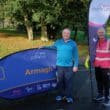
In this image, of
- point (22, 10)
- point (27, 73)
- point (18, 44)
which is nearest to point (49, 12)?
point (22, 10)

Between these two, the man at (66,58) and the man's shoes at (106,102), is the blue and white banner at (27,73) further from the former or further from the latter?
the man's shoes at (106,102)

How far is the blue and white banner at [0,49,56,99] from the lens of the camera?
32.4 ft

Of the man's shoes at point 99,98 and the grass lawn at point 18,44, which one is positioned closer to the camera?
the man's shoes at point 99,98

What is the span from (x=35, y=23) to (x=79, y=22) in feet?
9.85

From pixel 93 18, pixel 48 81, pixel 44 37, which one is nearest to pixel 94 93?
pixel 48 81

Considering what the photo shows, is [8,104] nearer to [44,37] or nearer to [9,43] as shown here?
[9,43]

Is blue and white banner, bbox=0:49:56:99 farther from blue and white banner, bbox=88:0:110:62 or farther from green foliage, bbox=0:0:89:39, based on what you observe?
green foliage, bbox=0:0:89:39

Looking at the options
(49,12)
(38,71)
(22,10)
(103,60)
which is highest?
(22,10)

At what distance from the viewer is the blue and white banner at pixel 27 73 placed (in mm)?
9883

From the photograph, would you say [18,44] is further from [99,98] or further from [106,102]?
[106,102]

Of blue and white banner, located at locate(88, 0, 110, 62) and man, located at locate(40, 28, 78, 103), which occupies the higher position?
blue and white banner, located at locate(88, 0, 110, 62)

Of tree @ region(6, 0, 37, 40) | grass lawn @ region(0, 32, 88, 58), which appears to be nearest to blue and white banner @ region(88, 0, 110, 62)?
grass lawn @ region(0, 32, 88, 58)

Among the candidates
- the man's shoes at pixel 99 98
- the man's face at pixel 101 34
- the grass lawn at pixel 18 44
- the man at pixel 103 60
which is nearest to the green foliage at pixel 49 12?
the grass lawn at pixel 18 44

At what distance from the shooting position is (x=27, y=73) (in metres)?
10.3
